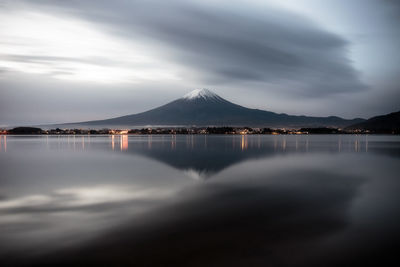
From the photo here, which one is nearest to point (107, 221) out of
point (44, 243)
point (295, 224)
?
point (44, 243)

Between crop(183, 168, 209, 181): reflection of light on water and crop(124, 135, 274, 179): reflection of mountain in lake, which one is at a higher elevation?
crop(183, 168, 209, 181): reflection of light on water

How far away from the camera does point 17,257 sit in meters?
4.41

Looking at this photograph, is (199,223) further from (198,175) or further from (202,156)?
(202,156)

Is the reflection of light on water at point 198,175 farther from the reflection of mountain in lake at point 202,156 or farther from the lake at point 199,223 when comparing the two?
the lake at point 199,223

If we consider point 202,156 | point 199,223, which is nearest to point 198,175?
point 199,223

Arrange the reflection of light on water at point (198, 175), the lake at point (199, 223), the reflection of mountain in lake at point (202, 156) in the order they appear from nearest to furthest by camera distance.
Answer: the lake at point (199, 223), the reflection of light on water at point (198, 175), the reflection of mountain in lake at point (202, 156)

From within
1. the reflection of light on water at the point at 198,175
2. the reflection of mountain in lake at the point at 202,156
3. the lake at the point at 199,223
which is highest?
the lake at the point at 199,223

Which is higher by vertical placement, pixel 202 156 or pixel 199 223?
pixel 199 223

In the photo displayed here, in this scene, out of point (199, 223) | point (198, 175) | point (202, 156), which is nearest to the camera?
point (199, 223)

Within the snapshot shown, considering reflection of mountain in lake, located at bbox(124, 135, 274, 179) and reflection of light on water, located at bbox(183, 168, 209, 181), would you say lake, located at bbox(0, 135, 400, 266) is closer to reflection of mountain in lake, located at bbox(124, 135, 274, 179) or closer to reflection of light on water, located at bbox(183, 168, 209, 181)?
reflection of light on water, located at bbox(183, 168, 209, 181)

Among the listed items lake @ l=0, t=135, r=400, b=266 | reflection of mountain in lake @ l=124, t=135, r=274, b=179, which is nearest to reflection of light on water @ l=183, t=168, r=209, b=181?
reflection of mountain in lake @ l=124, t=135, r=274, b=179

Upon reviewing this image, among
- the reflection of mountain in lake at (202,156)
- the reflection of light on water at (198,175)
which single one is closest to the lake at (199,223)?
the reflection of light on water at (198,175)

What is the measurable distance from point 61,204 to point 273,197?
5.65m

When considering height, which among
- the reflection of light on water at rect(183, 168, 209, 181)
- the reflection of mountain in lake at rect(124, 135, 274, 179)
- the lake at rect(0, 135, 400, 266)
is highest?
the lake at rect(0, 135, 400, 266)
